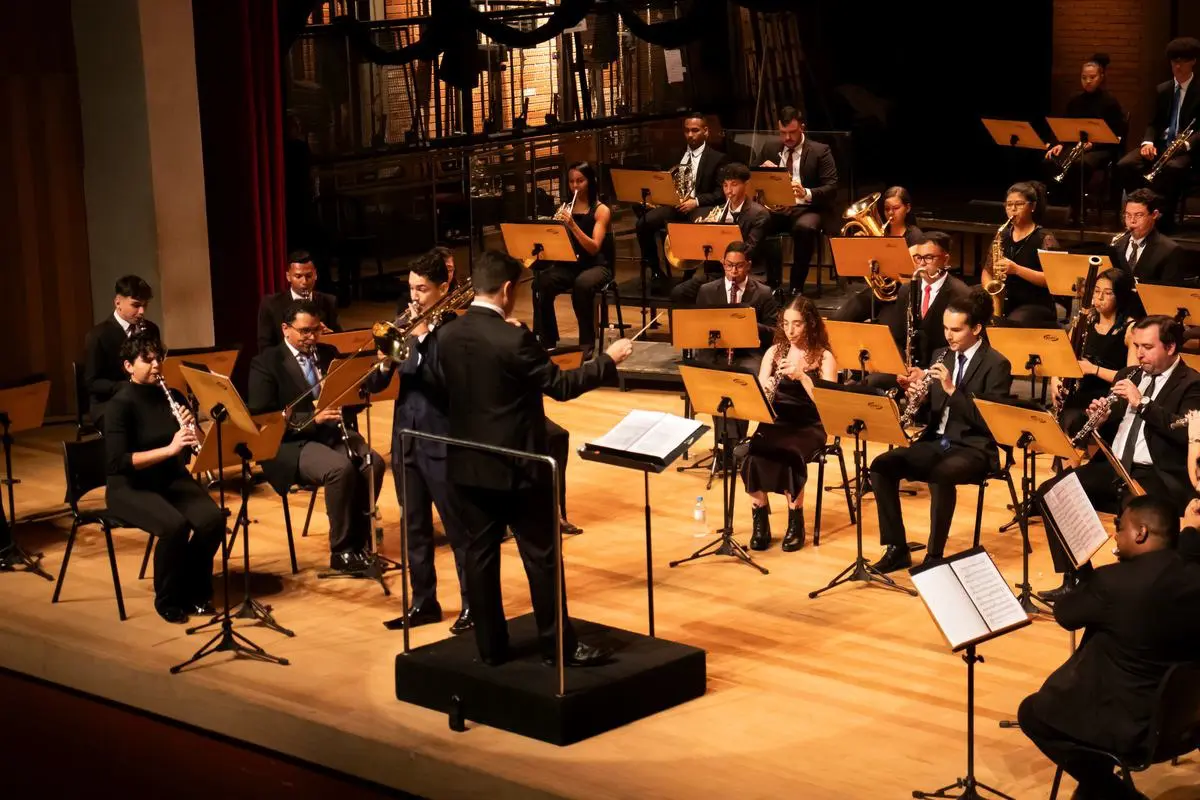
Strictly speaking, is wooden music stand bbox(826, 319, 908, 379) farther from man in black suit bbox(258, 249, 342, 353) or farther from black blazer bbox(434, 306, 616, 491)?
man in black suit bbox(258, 249, 342, 353)

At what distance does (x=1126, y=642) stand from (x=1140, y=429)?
2341 mm

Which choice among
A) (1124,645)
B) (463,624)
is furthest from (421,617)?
(1124,645)

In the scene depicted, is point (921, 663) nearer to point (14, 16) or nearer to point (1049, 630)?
point (1049, 630)

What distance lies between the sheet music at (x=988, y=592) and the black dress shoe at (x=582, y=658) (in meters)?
1.42

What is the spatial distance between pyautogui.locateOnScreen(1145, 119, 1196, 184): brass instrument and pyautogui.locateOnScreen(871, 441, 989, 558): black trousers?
4255mm

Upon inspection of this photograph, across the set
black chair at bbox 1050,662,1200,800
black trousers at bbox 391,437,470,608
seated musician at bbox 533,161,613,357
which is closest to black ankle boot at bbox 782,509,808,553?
black trousers at bbox 391,437,470,608

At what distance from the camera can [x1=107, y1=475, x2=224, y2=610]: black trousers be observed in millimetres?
6762

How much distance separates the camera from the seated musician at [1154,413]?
6.73 m

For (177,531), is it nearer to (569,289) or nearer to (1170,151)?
(569,289)

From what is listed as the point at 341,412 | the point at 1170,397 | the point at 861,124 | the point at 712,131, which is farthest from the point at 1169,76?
the point at 341,412

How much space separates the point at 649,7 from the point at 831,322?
6.96 metres

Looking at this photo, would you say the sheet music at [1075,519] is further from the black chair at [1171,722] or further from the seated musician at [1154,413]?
the seated musician at [1154,413]

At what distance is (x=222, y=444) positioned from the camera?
21.8 ft

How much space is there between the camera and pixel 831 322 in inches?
305
